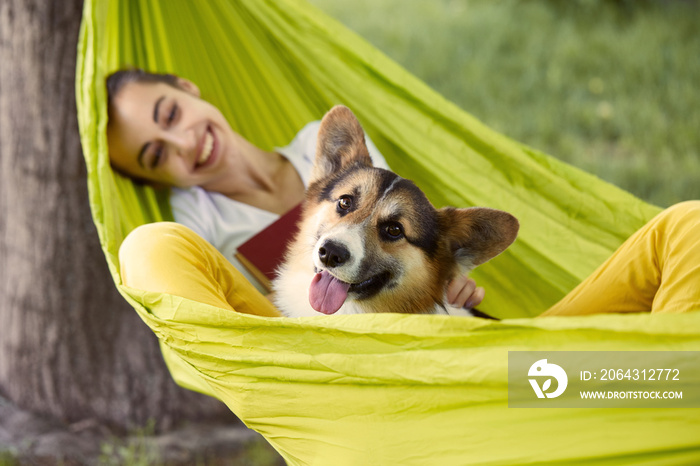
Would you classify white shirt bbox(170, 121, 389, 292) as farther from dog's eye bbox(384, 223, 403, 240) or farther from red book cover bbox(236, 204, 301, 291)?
dog's eye bbox(384, 223, 403, 240)

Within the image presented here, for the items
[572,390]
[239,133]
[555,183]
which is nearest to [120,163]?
[239,133]

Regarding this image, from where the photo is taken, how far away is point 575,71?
187 inches

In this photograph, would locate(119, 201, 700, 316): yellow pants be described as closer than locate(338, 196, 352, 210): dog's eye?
Yes

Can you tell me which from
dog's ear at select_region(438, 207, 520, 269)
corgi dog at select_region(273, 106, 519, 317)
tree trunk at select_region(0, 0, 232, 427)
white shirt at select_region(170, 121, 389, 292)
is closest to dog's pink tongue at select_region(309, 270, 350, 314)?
corgi dog at select_region(273, 106, 519, 317)

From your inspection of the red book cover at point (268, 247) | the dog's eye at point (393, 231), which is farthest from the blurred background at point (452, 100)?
the dog's eye at point (393, 231)

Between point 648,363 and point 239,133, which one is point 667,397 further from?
point 239,133

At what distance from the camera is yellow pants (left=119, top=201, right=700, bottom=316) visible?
4.46 feet

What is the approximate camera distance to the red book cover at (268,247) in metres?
1.81

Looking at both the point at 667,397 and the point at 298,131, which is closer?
the point at 667,397

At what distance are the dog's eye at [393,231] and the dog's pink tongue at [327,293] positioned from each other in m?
0.16

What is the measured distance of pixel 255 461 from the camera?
93.0 inches

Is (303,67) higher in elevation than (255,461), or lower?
higher

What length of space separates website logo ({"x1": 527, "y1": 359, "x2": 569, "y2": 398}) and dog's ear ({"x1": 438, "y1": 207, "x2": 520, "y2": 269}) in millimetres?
434

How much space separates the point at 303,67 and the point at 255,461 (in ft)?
4.71
